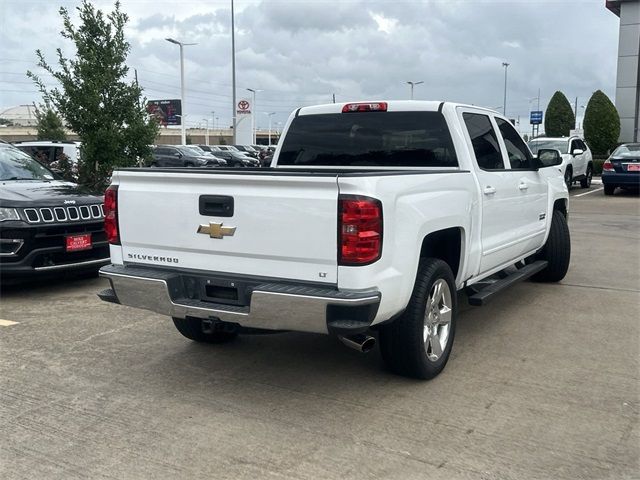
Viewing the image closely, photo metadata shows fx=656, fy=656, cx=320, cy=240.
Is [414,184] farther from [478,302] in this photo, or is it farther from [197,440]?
[197,440]

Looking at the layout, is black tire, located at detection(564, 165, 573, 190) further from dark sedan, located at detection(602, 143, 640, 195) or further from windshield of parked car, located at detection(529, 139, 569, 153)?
dark sedan, located at detection(602, 143, 640, 195)

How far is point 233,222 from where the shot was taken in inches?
157

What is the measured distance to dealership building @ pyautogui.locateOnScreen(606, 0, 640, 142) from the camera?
30.2 metres

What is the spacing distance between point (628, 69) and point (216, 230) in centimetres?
3149

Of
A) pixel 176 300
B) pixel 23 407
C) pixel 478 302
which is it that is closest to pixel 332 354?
pixel 478 302

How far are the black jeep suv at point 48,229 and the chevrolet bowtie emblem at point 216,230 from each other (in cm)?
344

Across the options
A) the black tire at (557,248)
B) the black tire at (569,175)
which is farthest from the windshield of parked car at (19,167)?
the black tire at (569,175)

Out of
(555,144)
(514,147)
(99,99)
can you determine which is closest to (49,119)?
(99,99)

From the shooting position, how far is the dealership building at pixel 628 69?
98.9 ft

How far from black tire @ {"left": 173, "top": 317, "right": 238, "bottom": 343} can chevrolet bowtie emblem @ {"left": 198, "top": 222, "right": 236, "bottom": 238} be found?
4.10ft

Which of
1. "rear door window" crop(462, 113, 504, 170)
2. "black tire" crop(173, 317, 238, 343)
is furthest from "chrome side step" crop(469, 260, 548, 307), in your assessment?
"black tire" crop(173, 317, 238, 343)

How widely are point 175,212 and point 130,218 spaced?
0.41 meters

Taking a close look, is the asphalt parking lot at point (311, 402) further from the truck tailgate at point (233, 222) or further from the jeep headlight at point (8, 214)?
the jeep headlight at point (8, 214)

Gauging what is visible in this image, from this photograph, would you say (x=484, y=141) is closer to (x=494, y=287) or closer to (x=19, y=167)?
(x=494, y=287)
